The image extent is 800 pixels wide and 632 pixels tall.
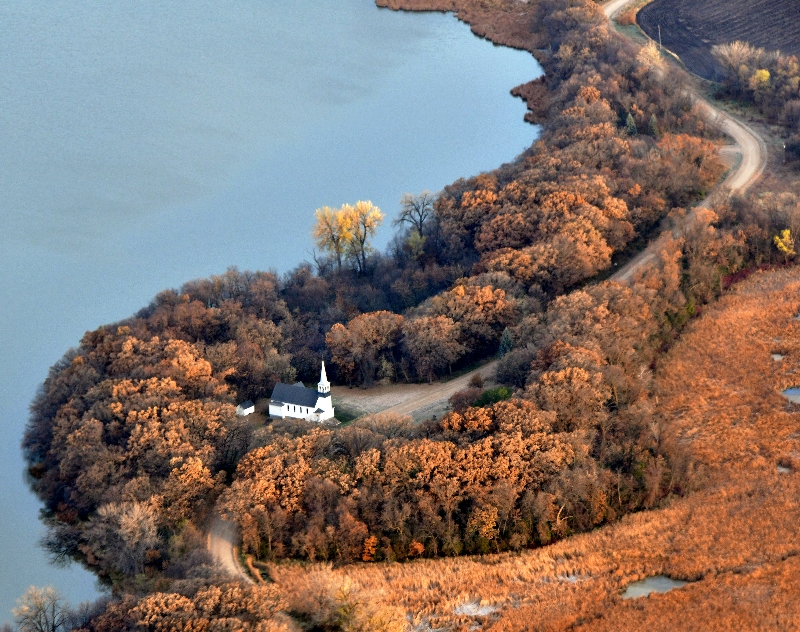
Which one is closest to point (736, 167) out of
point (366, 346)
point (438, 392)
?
point (438, 392)

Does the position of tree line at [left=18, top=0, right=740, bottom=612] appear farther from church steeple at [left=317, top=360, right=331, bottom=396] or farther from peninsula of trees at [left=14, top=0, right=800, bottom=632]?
church steeple at [left=317, top=360, right=331, bottom=396]

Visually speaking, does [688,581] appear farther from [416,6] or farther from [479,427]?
[416,6]

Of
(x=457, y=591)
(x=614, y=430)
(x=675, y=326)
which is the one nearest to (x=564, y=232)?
(x=675, y=326)

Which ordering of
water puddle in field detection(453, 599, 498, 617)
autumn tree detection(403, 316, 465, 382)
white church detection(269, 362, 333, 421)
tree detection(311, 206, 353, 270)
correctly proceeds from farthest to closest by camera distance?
tree detection(311, 206, 353, 270) → autumn tree detection(403, 316, 465, 382) → white church detection(269, 362, 333, 421) → water puddle in field detection(453, 599, 498, 617)

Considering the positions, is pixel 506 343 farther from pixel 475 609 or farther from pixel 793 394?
pixel 475 609

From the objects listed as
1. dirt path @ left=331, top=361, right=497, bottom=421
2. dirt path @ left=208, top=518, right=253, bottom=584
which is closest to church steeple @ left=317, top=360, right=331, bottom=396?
dirt path @ left=331, top=361, right=497, bottom=421

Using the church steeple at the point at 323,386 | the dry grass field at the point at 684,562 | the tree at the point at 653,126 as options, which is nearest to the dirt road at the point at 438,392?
the church steeple at the point at 323,386

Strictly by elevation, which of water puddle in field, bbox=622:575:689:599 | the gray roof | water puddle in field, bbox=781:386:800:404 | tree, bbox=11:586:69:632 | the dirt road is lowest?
water puddle in field, bbox=622:575:689:599
